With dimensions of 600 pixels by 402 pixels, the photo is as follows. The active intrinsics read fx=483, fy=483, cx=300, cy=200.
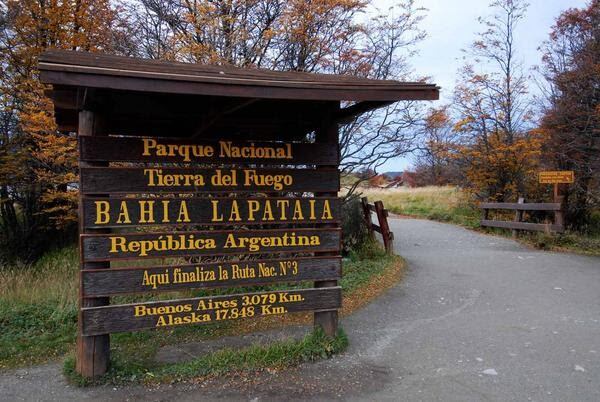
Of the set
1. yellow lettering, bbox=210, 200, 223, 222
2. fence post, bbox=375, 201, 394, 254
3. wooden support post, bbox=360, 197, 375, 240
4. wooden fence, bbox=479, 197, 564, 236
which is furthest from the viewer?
wooden fence, bbox=479, 197, 564, 236

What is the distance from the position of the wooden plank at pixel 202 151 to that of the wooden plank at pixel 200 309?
143 cm

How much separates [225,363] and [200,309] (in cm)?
60

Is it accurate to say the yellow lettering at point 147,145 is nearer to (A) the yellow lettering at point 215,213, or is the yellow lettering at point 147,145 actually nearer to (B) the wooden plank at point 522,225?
(A) the yellow lettering at point 215,213

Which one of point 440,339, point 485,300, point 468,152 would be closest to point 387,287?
point 485,300

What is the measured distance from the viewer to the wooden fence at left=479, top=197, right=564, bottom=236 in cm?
1346

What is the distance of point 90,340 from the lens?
4613 mm

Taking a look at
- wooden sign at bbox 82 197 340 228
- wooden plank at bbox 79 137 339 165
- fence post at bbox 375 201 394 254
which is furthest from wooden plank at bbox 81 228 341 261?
fence post at bbox 375 201 394 254

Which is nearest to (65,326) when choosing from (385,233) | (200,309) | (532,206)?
(200,309)

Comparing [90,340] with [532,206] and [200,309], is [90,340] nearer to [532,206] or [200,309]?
[200,309]

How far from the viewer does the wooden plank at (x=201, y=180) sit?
4.65 metres

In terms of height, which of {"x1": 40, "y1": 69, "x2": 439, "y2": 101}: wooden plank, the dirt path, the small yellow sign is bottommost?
the dirt path

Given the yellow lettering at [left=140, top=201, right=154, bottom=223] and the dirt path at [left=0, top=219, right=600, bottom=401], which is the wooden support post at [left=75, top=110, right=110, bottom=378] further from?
the yellow lettering at [left=140, top=201, right=154, bottom=223]

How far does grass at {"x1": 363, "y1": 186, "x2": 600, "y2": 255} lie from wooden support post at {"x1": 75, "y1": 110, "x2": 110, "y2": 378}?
1161 cm

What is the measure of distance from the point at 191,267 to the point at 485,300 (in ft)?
16.6
